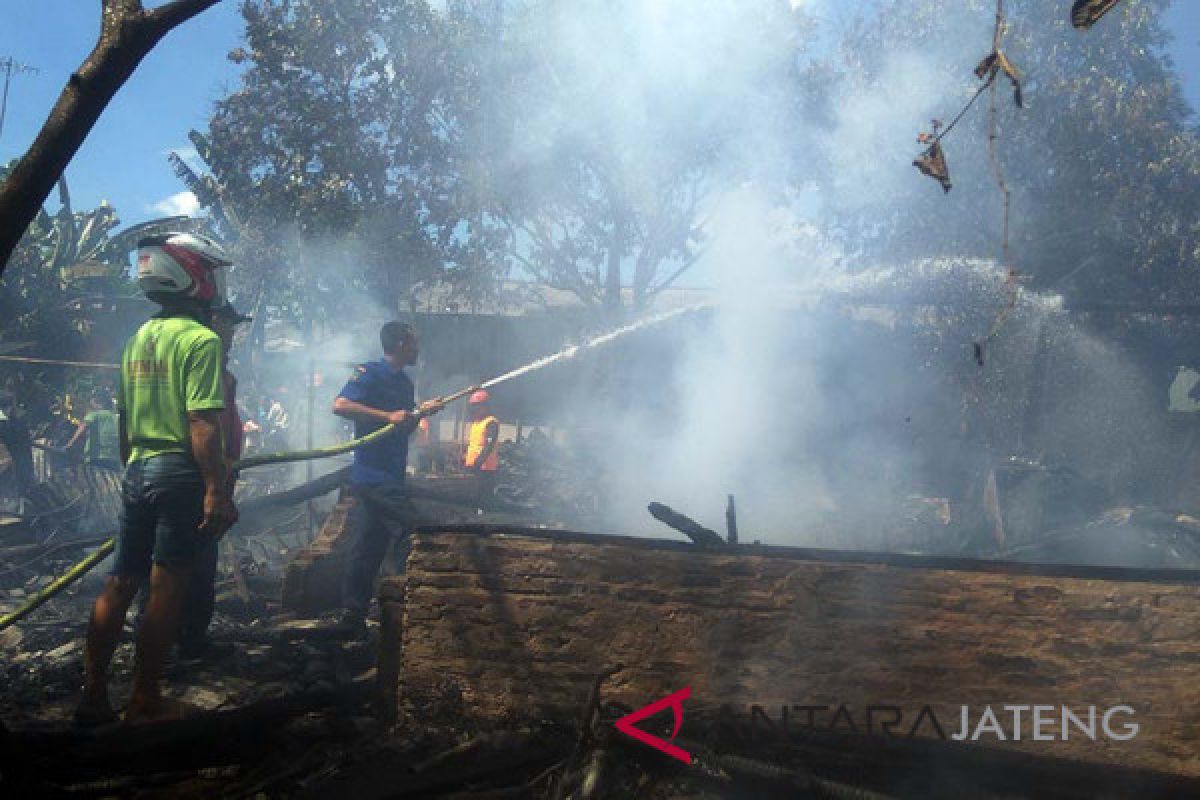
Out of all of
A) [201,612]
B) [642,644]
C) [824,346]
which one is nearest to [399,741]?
[642,644]

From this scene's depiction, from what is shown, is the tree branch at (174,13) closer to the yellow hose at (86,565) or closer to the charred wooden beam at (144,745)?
the yellow hose at (86,565)

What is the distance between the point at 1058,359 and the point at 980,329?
1314mm

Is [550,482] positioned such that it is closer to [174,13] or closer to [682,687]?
[682,687]

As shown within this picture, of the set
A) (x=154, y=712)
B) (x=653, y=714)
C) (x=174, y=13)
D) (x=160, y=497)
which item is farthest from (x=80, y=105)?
(x=653, y=714)

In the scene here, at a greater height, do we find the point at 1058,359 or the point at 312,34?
the point at 312,34

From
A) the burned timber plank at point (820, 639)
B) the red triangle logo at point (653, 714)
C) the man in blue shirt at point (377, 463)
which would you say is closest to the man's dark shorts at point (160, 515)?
the burned timber plank at point (820, 639)

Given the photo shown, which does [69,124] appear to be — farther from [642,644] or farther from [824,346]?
[824,346]

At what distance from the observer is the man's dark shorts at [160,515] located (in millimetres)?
3205

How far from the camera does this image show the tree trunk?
2871 mm

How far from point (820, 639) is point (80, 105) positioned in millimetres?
3309

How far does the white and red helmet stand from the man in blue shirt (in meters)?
1.46

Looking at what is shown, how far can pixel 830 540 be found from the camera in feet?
32.4

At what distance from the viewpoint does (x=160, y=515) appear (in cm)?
321

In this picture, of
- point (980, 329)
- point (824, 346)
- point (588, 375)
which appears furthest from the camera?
point (588, 375)
